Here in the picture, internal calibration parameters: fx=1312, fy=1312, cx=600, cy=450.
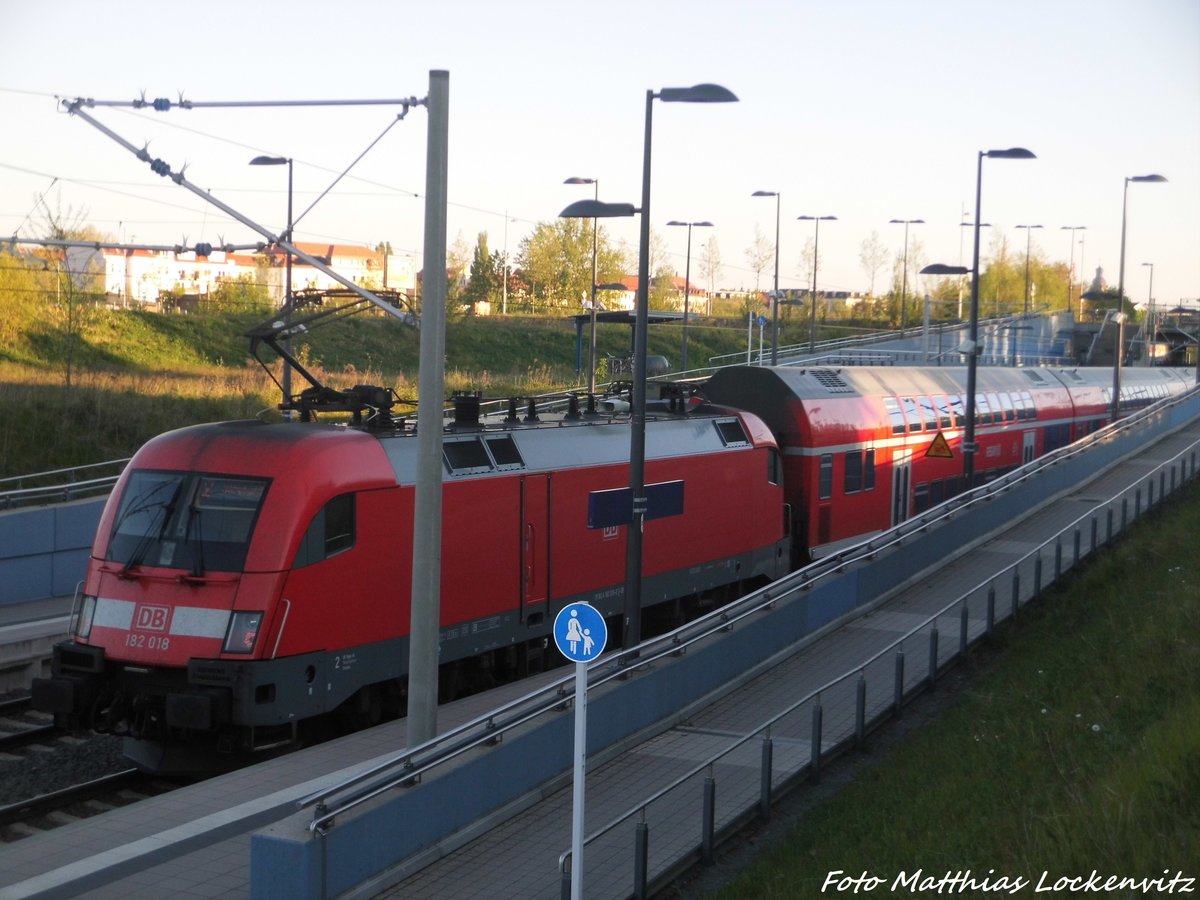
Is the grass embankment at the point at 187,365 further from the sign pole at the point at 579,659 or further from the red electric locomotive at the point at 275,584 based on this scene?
the sign pole at the point at 579,659

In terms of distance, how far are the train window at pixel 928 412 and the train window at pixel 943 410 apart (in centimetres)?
32

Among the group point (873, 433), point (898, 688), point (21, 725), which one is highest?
point (873, 433)

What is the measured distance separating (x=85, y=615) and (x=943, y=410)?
21945mm

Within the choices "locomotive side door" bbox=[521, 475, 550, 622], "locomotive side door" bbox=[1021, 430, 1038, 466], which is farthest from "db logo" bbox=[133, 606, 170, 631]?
"locomotive side door" bbox=[1021, 430, 1038, 466]

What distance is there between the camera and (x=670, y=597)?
62.3 ft

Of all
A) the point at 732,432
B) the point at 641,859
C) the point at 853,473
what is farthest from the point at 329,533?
the point at 853,473

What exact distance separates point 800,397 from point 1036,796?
1367 centimetres

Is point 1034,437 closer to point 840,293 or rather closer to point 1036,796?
point 1036,796

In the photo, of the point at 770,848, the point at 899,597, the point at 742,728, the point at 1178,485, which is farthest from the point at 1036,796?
the point at 1178,485

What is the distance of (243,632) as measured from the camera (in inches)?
482

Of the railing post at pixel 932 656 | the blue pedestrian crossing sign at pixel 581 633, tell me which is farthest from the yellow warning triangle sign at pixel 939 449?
the blue pedestrian crossing sign at pixel 581 633

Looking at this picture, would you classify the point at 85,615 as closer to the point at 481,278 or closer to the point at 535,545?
the point at 535,545

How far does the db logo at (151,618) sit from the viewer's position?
12.5 m

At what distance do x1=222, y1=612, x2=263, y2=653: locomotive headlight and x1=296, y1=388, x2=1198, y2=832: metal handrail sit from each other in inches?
93.4
